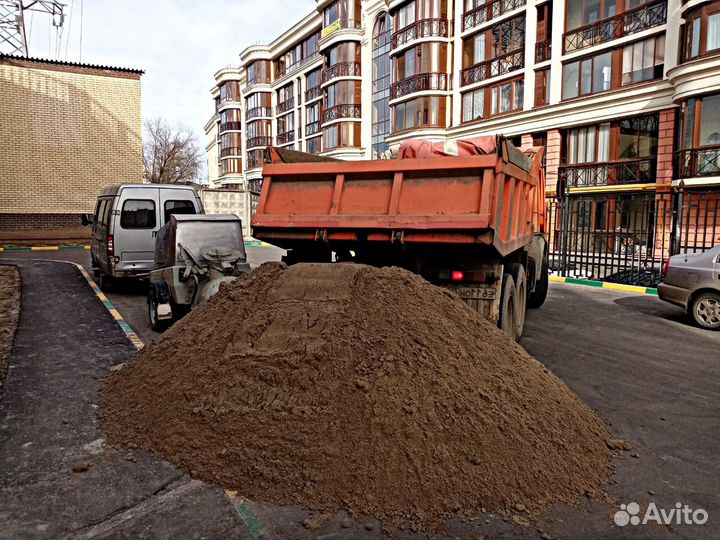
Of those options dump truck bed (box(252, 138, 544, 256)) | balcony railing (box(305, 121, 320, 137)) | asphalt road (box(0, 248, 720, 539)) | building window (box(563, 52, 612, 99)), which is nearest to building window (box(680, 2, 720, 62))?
building window (box(563, 52, 612, 99))

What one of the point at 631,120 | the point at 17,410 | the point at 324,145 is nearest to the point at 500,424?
the point at 17,410

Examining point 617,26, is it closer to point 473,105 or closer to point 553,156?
point 553,156

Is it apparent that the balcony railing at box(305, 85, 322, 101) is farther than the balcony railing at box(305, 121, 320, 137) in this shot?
No

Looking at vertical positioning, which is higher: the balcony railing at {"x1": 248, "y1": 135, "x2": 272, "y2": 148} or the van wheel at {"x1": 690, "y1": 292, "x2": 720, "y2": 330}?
the balcony railing at {"x1": 248, "y1": 135, "x2": 272, "y2": 148}

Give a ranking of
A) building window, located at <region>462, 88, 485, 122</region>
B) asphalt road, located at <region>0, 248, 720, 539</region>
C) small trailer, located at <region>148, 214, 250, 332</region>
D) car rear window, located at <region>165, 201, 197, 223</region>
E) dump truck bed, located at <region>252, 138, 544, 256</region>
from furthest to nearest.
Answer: building window, located at <region>462, 88, 485, 122</region> → car rear window, located at <region>165, 201, 197, 223</region> → small trailer, located at <region>148, 214, 250, 332</region> → dump truck bed, located at <region>252, 138, 544, 256</region> → asphalt road, located at <region>0, 248, 720, 539</region>

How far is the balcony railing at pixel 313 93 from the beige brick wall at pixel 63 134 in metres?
26.0

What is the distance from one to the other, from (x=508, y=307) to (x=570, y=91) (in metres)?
21.3

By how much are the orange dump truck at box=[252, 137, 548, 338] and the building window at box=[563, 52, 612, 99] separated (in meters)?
19.7

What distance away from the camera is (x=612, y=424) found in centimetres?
495

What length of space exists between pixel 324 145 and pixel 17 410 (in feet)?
138

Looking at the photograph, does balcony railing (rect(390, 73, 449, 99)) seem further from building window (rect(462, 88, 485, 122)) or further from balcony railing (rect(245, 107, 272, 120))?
balcony railing (rect(245, 107, 272, 120))

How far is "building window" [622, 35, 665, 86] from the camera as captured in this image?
21703 mm

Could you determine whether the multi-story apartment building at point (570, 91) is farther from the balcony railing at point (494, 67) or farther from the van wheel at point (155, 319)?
the van wheel at point (155, 319)

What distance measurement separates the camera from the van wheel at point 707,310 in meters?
9.11
